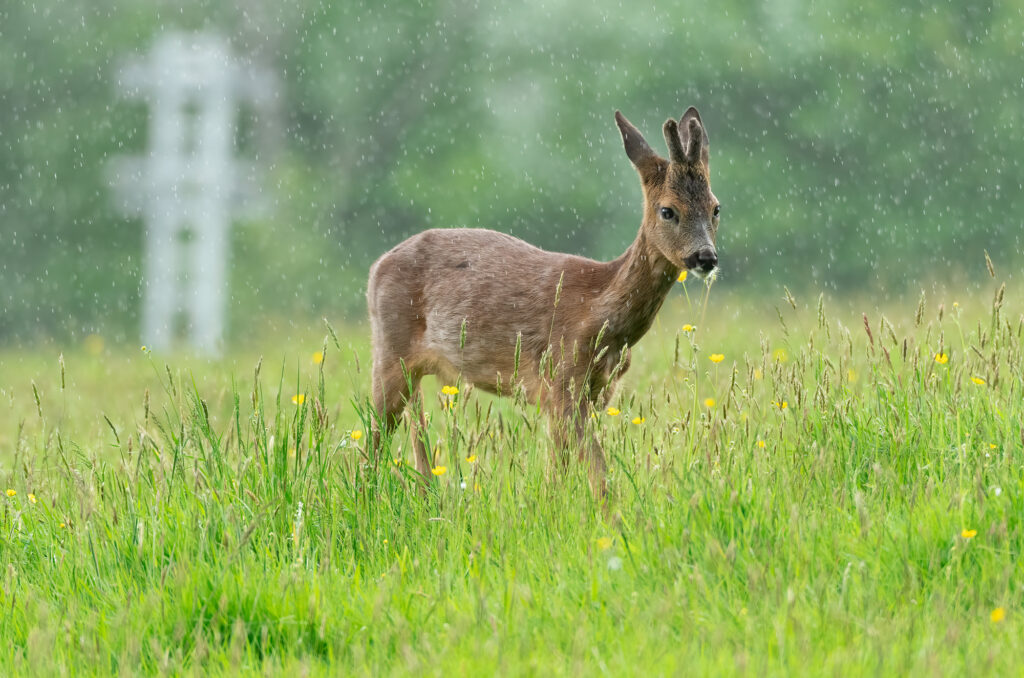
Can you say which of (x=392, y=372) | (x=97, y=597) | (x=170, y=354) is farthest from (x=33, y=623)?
(x=170, y=354)

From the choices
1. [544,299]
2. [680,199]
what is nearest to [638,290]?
[680,199]

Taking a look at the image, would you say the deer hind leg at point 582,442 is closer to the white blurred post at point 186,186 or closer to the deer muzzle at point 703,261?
the deer muzzle at point 703,261

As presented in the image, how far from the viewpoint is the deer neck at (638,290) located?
5.63m

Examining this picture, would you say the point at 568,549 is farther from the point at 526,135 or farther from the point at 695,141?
the point at 526,135

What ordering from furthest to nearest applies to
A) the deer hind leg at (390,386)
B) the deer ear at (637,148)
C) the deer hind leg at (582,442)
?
the deer hind leg at (390,386)
the deer ear at (637,148)
the deer hind leg at (582,442)

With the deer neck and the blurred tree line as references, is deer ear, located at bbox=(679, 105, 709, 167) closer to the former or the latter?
the deer neck

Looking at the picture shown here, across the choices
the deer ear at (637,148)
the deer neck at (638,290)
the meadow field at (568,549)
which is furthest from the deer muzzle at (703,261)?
the deer ear at (637,148)

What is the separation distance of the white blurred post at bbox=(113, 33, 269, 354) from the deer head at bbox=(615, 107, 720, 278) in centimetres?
1558

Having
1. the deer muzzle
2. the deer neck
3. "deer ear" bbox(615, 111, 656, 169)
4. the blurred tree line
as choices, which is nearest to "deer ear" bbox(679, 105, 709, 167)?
"deer ear" bbox(615, 111, 656, 169)

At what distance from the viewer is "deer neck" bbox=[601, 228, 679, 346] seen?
563 centimetres

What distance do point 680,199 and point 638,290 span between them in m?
0.44

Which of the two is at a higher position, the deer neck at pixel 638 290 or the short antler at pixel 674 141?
the short antler at pixel 674 141

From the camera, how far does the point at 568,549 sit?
3.85 meters

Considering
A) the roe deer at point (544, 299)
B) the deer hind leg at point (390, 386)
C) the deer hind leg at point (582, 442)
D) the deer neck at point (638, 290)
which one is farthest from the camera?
the deer hind leg at point (390, 386)
